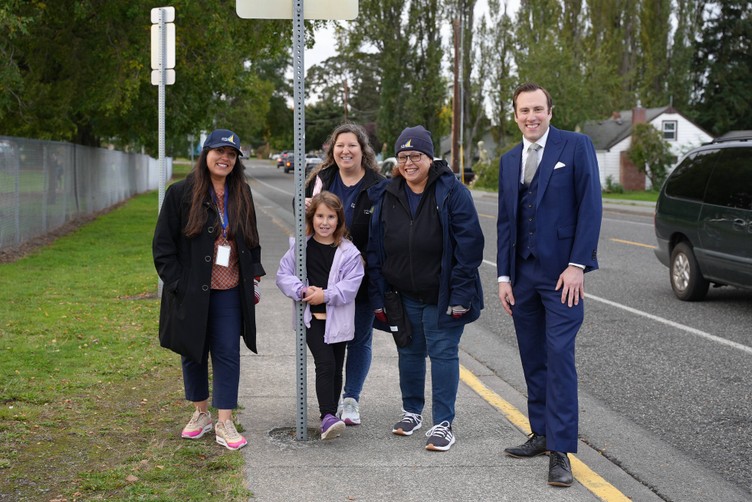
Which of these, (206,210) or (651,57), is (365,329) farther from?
(651,57)

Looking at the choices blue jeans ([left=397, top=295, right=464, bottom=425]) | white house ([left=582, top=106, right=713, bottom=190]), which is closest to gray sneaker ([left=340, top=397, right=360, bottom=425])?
blue jeans ([left=397, top=295, right=464, bottom=425])

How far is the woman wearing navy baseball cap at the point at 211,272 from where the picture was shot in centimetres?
512

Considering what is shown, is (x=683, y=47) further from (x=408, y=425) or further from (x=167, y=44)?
(x=408, y=425)

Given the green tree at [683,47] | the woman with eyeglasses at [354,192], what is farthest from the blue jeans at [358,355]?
the green tree at [683,47]

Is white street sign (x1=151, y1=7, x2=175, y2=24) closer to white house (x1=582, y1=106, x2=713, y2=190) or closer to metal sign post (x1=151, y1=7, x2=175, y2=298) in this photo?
metal sign post (x1=151, y1=7, x2=175, y2=298)

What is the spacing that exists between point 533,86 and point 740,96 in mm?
60325

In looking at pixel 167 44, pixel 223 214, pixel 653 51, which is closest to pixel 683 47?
pixel 653 51

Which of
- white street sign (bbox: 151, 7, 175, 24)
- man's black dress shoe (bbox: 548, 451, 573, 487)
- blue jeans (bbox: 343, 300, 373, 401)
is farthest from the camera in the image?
white street sign (bbox: 151, 7, 175, 24)

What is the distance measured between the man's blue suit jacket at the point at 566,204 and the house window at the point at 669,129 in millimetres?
50502

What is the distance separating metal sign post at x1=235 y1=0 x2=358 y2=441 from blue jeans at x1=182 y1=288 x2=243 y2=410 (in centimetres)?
35

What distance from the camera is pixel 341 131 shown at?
559cm

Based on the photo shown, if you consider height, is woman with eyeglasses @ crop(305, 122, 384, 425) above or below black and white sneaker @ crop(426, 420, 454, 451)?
above

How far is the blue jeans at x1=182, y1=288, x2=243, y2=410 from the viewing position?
5262 millimetres

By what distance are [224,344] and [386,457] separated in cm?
110
